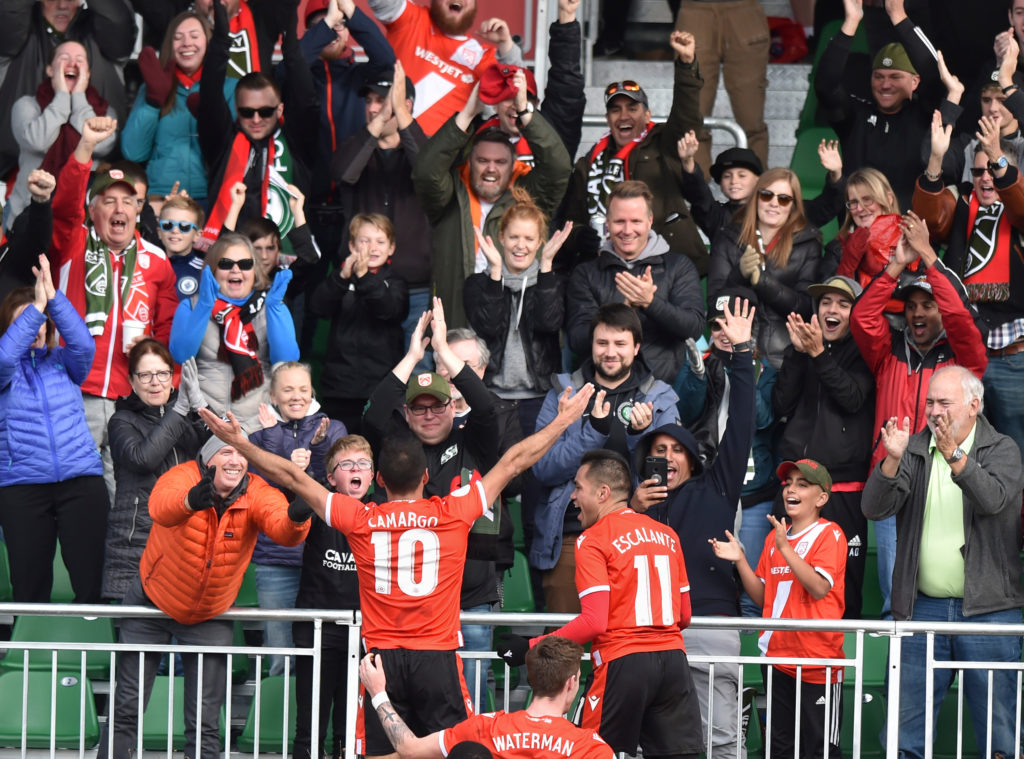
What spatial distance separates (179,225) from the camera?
9586 millimetres

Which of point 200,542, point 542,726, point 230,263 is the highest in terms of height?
point 230,263

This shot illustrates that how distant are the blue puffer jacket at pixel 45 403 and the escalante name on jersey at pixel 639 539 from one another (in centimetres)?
315

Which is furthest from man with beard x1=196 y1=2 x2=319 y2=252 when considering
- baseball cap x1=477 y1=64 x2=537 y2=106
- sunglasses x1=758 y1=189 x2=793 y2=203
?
sunglasses x1=758 y1=189 x2=793 y2=203

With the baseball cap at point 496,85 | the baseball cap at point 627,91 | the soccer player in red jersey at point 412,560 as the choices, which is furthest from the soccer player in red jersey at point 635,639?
the baseball cap at point 627,91

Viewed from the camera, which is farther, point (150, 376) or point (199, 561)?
point (150, 376)

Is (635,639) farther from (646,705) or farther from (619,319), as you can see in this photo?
(619,319)

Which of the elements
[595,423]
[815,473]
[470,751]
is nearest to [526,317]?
[595,423]

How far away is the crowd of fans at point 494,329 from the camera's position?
299 inches

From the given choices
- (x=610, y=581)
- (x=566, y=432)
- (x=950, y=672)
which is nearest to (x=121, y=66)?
(x=566, y=432)

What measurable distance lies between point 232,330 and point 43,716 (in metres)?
2.37

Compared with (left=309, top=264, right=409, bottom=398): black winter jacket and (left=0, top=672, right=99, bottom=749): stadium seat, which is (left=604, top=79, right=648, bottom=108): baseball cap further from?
(left=0, top=672, right=99, bottom=749): stadium seat

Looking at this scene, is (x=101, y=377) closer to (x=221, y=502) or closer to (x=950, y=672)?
(x=221, y=502)

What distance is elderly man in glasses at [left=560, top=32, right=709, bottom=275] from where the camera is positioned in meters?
9.84

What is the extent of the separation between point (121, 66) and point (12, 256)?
113 inches
